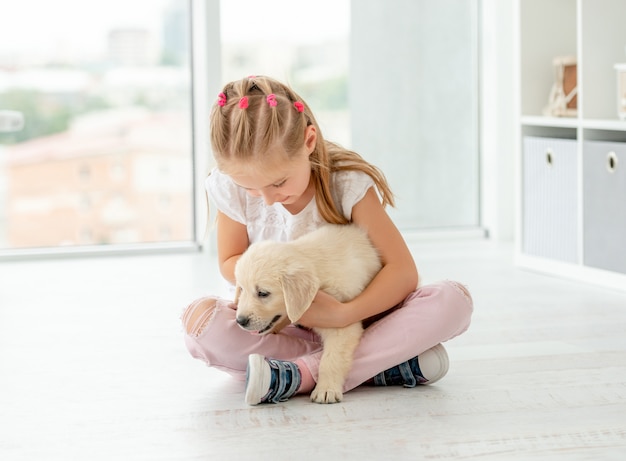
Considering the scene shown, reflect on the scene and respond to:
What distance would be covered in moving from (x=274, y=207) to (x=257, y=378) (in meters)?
0.36

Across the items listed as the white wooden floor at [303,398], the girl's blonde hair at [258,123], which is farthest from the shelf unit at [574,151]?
the girl's blonde hair at [258,123]

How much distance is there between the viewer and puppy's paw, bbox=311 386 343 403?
4.96 ft

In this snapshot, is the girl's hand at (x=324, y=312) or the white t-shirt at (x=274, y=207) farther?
the white t-shirt at (x=274, y=207)

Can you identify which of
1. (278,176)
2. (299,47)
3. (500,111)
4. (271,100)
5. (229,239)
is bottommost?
(229,239)

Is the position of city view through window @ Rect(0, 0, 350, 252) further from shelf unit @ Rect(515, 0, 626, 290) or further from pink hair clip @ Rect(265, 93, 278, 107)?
pink hair clip @ Rect(265, 93, 278, 107)

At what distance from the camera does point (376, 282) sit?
157 centimetres

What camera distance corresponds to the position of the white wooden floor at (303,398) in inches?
51.9

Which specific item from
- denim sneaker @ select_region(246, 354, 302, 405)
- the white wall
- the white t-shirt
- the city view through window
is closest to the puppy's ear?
denim sneaker @ select_region(246, 354, 302, 405)

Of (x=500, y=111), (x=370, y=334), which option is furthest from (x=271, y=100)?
(x=500, y=111)

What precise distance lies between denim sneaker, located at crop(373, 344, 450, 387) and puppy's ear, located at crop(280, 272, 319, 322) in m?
0.24

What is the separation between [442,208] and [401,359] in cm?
205

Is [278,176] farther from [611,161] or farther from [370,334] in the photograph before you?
[611,161]

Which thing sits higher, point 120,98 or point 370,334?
point 120,98

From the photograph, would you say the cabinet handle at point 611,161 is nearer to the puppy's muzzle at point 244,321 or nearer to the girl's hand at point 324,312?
the girl's hand at point 324,312
